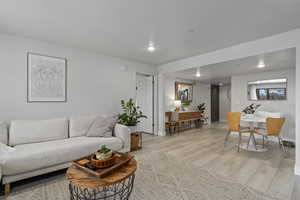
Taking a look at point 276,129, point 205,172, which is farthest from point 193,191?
point 276,129

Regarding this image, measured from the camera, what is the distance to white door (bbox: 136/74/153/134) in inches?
210

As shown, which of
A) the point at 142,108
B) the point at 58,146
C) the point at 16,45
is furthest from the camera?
the point at 142,108

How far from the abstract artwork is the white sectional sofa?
0.62 metres

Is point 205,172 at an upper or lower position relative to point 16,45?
lower

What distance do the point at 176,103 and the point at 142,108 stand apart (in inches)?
56.5

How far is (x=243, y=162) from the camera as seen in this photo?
288 centimetres

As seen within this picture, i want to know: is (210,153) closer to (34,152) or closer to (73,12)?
(34,152)

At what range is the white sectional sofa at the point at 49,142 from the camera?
196 centimetres

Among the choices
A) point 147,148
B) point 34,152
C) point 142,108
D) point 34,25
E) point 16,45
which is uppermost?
point 34,25

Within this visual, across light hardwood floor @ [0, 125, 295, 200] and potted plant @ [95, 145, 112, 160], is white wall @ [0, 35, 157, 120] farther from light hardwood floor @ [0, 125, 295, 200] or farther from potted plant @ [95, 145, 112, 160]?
potted plant @ [95, 145, 112, 160]

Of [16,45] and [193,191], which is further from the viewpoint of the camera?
[16,45]

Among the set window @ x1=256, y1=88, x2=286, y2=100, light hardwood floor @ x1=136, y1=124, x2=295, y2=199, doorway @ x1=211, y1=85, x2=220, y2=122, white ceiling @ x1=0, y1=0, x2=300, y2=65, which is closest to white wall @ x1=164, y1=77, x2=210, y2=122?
doorway @ x1=211, y1=85, x2=220, y2=122

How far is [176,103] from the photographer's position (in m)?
5.99

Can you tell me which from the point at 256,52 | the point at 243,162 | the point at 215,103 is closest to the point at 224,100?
the point at 215,103
